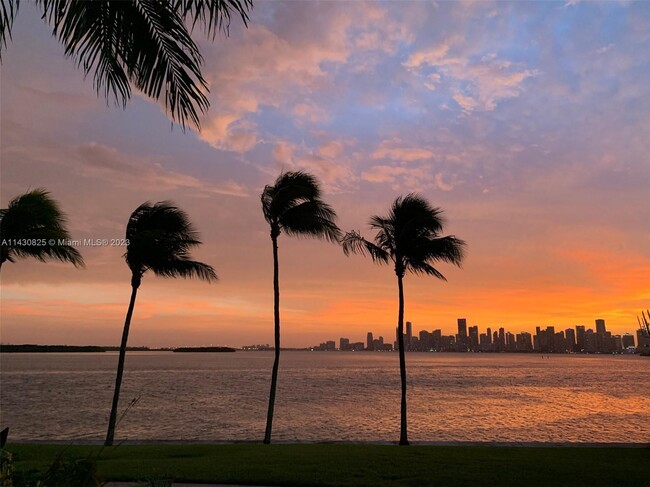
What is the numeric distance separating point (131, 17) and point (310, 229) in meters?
14.8

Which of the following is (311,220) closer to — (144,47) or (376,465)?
(376,465)

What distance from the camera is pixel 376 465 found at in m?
11.7

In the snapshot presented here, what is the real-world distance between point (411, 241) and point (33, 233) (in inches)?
515

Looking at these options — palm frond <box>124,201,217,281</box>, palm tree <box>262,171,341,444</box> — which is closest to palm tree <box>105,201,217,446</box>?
palm frond <box>124,201,217,281</box>

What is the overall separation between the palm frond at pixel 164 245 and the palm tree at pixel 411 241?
6.12 metres

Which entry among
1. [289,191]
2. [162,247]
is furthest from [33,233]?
[289,191]

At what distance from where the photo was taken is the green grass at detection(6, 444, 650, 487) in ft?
33.9

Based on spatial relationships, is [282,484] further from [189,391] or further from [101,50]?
[189,391]

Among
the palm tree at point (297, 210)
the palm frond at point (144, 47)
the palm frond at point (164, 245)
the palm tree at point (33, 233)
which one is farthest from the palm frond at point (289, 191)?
the palm frond at point (144, 47)

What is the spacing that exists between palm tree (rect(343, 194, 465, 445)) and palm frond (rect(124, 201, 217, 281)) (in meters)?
6.12

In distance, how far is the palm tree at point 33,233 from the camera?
45.8ft

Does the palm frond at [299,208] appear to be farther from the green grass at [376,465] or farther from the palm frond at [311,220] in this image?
the green grass at [376,465]

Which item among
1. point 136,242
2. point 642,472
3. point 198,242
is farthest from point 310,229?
point 642,472

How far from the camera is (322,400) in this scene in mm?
51688
